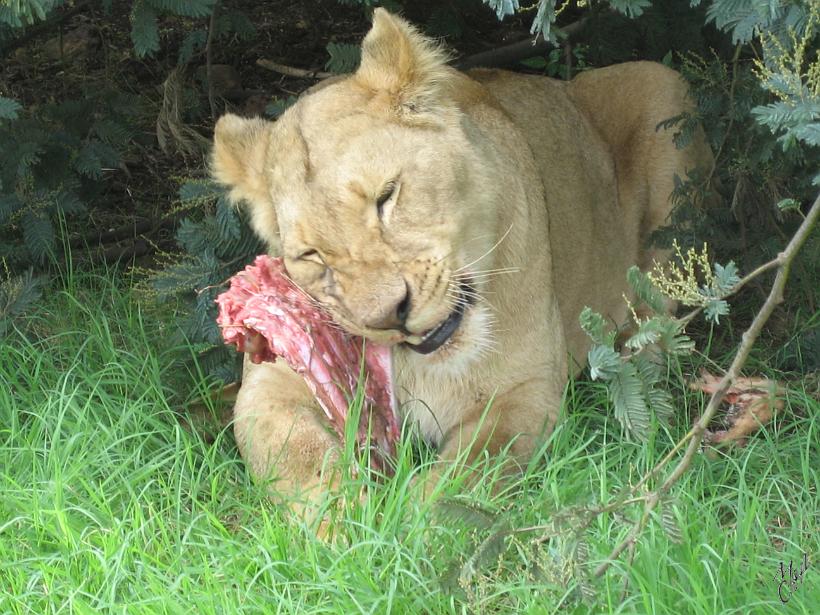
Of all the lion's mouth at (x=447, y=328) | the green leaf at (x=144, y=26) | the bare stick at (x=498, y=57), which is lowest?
the lion's mouth at (x=447, y=328)

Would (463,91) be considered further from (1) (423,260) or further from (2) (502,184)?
(1) (423,260)

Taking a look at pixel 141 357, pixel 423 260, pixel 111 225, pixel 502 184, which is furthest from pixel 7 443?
pixel 111 225

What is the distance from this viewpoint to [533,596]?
2.62 m

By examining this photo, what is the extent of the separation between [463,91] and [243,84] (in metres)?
3.06

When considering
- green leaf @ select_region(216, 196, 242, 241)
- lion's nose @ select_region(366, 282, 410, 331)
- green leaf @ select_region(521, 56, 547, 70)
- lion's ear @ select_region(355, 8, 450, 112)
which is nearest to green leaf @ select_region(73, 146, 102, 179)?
green leaf @ select_region(216, 196, 242, 241)

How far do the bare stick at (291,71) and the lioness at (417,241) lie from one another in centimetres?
177

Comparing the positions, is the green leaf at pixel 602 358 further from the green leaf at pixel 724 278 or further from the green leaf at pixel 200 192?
the green leaf at pixel 200 192

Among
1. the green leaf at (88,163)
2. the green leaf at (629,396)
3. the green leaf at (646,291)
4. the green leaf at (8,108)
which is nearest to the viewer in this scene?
the green leaf at (646,291)

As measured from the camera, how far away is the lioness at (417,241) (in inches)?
127

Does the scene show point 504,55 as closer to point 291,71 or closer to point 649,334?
point 291,71

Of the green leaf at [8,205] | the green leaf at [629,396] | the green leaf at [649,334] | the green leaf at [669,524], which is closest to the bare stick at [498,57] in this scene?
the green leaf at [8,205]

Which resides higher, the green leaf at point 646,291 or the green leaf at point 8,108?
the green leaf at point 8,108

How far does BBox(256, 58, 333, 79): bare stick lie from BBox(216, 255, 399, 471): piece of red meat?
2.51 m

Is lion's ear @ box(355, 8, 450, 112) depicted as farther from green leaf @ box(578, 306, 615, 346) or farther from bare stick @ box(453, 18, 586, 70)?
bare stick @ box(453, 18, 586, 70)
